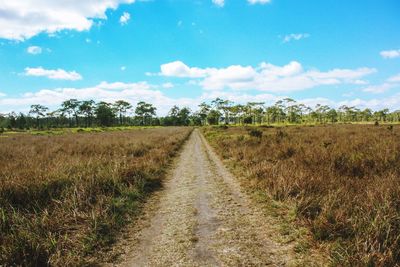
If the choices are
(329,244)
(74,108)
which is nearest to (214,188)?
(329,244)

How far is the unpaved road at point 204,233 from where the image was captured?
164 inches

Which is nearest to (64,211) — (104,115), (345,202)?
(345,202)

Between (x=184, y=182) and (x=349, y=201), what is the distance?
20.0ft

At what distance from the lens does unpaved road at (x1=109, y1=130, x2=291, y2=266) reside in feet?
13.7

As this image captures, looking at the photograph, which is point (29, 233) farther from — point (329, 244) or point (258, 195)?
point (258, 195)

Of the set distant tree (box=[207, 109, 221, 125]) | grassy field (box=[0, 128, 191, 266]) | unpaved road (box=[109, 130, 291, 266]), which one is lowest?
unpaved road (box=[109, 130, 291, 266])

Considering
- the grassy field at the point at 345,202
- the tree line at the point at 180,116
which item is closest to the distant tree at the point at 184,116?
the tree line at the point at 180,116

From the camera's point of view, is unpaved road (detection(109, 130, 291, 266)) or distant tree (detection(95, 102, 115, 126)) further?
distant tree (detection(95, 102, 115, 126))

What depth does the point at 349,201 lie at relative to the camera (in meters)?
5.39

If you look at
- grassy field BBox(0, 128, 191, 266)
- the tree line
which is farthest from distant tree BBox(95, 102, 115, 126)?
grassy field BBox(0, 128, 191, 266)

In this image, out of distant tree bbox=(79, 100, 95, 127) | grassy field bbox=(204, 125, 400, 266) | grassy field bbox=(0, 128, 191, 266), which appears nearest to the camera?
grassy field bbox=(204, 125, 400, 266)

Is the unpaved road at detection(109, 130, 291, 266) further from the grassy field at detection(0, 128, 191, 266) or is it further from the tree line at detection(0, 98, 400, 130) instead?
the tree line at detection(0, 98, 400, 130)

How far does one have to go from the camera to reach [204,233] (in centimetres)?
514

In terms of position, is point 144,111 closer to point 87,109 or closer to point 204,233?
point 87,109
